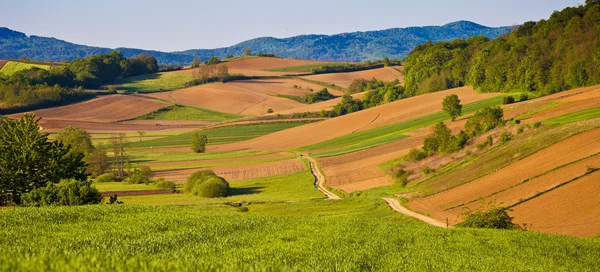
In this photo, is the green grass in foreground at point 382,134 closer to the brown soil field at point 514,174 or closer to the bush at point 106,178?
the bush at point 106,178

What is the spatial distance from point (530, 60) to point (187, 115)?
8987cm

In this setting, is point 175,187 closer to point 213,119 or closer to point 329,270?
point 329,270

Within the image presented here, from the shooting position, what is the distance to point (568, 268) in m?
25.4

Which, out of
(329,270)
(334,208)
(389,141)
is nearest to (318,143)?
(389,141)

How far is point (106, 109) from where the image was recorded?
563ft

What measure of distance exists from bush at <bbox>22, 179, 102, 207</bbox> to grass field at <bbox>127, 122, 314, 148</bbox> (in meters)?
80.6

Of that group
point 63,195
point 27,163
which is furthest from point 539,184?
point 27,163

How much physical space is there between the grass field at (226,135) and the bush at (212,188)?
5831cm

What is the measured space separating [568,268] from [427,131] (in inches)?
3046

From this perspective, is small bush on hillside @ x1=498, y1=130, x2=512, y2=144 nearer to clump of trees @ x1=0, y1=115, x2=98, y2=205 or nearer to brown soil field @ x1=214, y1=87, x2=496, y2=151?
clump of trees @ x1=0, y1=115, x2=98, y2=205

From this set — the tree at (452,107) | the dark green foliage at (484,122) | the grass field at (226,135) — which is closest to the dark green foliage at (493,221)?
the dark green foliage at (484,122)

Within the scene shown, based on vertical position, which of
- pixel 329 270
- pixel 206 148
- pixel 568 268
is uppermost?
pixel 329 270

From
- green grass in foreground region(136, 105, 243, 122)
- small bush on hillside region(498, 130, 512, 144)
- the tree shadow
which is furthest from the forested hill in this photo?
the tree shadow

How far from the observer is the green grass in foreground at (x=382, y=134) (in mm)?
103875
